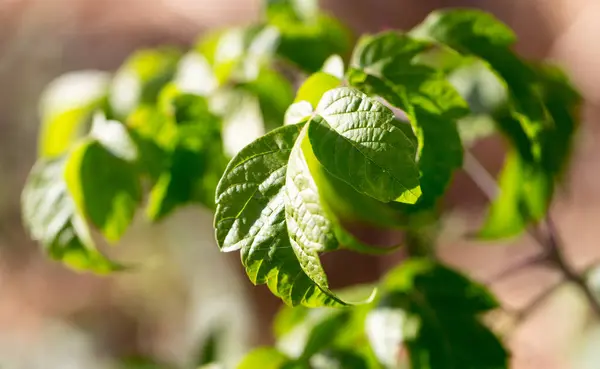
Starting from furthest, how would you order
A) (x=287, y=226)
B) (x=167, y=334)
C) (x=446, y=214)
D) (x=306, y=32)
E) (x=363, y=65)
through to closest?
(x=167, y=334)
(x=446, y=214)
(x=306, y=32)
(x=363, y=65)
(x=287, y=226)

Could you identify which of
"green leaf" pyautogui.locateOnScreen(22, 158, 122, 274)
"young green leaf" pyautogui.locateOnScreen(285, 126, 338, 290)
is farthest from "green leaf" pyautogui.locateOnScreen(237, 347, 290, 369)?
"young green leaf" pyautogui.locateOnScreen(285, 126, 338, 290)

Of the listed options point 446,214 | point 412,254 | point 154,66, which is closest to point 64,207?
point 154,66

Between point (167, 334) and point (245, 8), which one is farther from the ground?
point (245, 8)

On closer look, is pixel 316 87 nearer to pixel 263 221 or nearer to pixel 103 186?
pixel 263 221

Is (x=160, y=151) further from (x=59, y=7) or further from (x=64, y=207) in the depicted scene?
(x=59, y=7)

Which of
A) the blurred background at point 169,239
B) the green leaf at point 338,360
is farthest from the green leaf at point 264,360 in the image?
the blurred background at point 169,239

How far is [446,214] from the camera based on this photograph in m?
0.98

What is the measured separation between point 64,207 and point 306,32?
32 centimetres

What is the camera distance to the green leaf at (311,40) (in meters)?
0.74

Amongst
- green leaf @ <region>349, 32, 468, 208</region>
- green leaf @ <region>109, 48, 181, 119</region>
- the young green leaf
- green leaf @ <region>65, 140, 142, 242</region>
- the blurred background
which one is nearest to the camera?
the young green leaf

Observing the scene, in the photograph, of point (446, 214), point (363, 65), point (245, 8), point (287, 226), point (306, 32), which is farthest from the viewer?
point (245, 8)

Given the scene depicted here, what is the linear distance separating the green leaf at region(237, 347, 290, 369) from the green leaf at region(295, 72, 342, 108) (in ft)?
0.94

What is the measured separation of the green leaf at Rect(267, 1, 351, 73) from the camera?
0.74m

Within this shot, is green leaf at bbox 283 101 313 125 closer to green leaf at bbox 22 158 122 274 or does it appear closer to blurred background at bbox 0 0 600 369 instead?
green leaf at bbox 22 158 122 274
